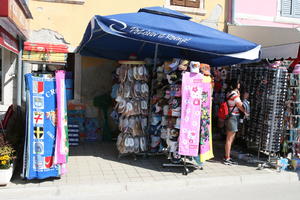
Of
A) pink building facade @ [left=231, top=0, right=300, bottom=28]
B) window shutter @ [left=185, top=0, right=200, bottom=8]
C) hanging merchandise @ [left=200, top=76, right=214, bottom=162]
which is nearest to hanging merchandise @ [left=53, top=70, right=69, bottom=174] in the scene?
hanging merchandise @ [left=200, top=76, right=214, bottom=162]

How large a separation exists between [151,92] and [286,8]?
5939 mm

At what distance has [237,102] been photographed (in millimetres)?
5805

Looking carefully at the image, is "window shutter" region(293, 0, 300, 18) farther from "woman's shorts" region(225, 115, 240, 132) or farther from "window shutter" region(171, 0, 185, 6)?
"woman's shorts" region(225, 115, 240, 132)

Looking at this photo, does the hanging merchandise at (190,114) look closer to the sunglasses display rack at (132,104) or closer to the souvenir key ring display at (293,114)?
the sunglasses display rack at (132,104)

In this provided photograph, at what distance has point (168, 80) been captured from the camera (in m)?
5.56

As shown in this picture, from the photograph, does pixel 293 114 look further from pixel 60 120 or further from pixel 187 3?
pixel 60 120

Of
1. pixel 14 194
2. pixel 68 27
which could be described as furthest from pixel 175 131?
pixel 68 27

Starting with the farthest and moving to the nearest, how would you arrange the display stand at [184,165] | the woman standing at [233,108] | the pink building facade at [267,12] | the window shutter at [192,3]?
the pink building facade at [267,12] → the window shutter at [192,3] → the woman standing at [233,108] → the display stand at [184,165]

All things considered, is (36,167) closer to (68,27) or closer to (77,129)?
(77,129)

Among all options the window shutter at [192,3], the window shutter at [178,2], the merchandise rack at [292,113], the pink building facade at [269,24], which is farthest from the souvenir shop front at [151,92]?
the window shutter at [192,3]

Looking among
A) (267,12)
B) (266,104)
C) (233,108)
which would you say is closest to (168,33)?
(233,108)

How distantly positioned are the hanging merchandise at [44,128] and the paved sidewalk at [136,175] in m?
0.30

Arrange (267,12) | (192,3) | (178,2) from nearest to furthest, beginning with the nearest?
(178,2) < (192,3) < (267,12)

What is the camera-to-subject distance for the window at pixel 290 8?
9.28 m
